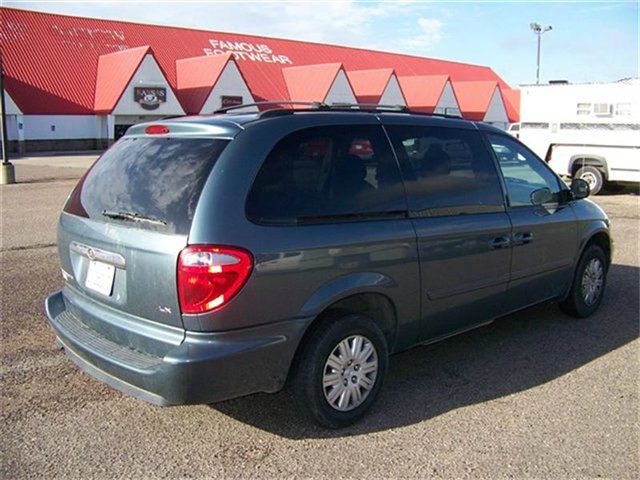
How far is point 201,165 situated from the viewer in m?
3.44

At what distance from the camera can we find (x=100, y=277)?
3666 mm

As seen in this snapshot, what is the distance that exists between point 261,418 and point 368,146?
182 cm

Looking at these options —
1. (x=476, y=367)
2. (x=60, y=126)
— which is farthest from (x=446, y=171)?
(x=60, y=126)

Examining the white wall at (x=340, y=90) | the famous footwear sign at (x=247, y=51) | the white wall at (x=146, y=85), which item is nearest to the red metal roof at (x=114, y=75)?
the white wall at (x=146, y=85)

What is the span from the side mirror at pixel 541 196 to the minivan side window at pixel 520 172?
3 centimetres

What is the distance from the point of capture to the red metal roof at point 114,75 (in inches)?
1538

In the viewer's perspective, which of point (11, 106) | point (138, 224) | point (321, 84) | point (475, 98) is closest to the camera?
point (138, 224)

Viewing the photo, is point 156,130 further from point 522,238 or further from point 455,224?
point 522,238

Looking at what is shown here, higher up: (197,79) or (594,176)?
(197,79)

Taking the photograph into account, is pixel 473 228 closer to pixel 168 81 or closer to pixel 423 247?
pixel 423 247

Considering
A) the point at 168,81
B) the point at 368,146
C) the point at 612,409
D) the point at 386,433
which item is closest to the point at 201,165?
the point at 368,146

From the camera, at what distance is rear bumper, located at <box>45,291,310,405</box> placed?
3203mm

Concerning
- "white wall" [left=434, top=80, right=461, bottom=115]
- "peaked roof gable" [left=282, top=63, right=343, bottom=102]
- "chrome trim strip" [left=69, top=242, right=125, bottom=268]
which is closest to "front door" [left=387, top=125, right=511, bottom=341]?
"chrome trim strip" [left=69, top=242, right=125, bottom=268]

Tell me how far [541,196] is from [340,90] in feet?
138
